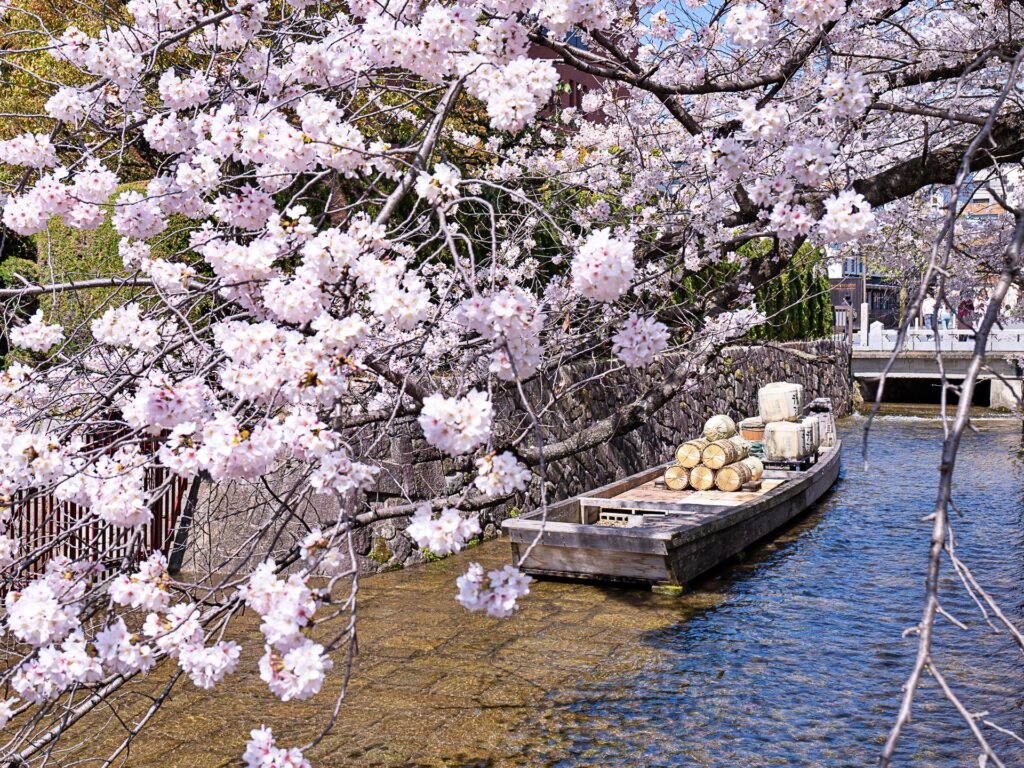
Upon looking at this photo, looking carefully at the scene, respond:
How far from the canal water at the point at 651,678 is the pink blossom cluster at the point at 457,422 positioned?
144 inches

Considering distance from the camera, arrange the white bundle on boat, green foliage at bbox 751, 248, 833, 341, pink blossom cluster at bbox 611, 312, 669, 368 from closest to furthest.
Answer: pink blossom cluster at bbox 611, 312, 669, 368, the white bundle on boat, green foliage at bbox 751, 248, 833, 341

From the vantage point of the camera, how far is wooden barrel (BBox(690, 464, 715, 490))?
11.7m

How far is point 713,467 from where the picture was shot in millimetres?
11688

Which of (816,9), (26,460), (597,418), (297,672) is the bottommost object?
(597,418)

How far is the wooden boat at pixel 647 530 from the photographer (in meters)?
8.90

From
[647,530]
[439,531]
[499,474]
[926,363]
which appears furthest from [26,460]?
[926,363]

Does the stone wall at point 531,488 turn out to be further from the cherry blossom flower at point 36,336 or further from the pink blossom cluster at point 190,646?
the cherry blossom flower at point 36,336

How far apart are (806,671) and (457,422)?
553 centimetres

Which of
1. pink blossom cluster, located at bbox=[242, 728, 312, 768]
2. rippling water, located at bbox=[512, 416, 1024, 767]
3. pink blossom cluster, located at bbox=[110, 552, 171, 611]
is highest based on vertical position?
pink blossom cluster, located at bbox=[110, 552, 171, 611]

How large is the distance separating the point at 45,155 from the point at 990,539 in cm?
1110

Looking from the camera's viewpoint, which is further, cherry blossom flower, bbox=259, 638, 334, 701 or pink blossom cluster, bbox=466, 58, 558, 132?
pink blossom cluster, bbox=466, 58, 558, 132

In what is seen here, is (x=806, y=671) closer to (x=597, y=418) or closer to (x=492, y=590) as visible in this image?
(x=492, y=590)

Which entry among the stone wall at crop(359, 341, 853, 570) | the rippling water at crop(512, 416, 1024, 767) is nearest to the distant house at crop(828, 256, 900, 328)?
the stone wall at crop(359, 341, 853, 570)

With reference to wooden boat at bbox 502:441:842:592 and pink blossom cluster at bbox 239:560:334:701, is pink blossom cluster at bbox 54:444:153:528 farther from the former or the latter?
wooden boat at bbox 502:441:842:592
